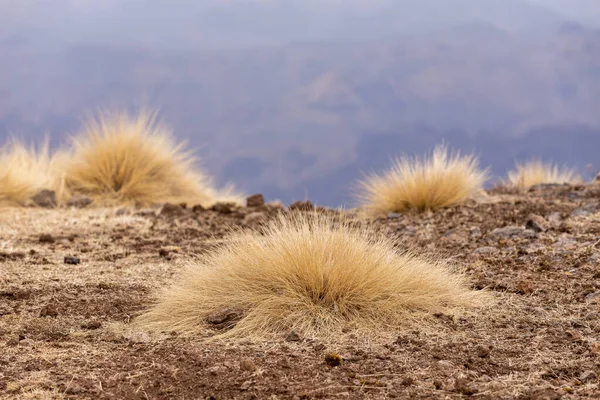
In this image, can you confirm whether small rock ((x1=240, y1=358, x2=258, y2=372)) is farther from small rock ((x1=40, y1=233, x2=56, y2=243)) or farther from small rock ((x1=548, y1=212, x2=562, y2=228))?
small rock ((x1=40, y1=233, x2=56, y2=243))

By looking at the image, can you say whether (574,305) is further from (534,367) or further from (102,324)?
(102,324)

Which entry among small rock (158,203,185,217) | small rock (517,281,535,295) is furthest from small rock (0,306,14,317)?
small rock (158,203,185,217)

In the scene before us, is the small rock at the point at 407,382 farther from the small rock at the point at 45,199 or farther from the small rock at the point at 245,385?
the small rock at the point at 45,199

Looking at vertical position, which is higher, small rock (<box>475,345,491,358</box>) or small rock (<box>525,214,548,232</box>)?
small rock (<box>525,214,548,232</box>)

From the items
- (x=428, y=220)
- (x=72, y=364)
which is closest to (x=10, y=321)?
(x=72, y=364)

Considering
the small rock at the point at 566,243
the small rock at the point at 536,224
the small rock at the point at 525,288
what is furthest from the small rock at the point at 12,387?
the small rock at the point at 536,224

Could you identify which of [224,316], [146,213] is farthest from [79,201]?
[224,316]
